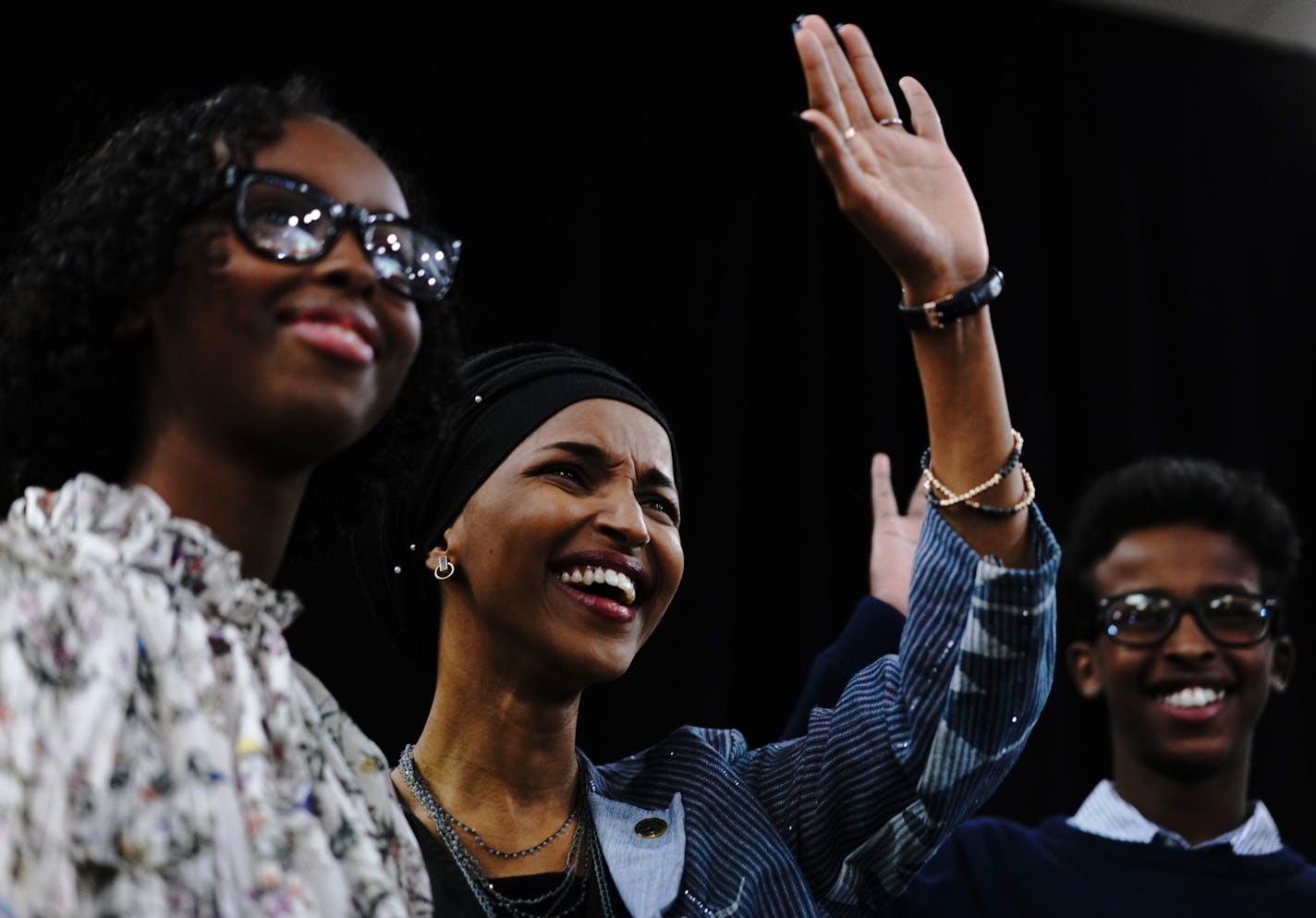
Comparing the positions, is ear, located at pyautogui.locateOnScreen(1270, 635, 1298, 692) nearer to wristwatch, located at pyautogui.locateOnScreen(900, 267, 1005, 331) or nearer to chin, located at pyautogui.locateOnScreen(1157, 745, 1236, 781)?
chin, located at pyautogui.locateOnScreen(1157, 745, 1236, 781)

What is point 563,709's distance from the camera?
1917 mm

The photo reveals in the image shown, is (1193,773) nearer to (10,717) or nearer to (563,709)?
(563,709)

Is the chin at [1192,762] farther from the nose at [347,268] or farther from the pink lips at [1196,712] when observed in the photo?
the nose at [347,268]

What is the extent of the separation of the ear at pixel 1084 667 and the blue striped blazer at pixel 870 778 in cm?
125

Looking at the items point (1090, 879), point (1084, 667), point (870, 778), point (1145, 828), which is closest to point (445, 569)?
point (870, 778)

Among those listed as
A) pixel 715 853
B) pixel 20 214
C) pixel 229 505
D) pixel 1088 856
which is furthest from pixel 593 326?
pixel 229 505

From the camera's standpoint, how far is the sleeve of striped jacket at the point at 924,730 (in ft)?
5.71

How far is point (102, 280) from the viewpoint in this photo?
127cm

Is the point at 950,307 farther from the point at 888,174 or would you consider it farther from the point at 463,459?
the point at 463,459

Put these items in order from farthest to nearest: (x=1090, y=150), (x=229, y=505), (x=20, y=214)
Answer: (x=1090, y=150), (x=20, y=214), (x=229, y=505)

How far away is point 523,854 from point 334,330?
789 mm

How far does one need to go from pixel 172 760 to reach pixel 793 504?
7.72 feet

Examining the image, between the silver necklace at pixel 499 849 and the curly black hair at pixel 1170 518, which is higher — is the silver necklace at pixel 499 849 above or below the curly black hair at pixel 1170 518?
below

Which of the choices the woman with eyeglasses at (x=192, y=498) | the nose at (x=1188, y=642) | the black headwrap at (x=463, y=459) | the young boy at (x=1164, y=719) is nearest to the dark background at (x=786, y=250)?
the young boy at (x=1164, y=719)
